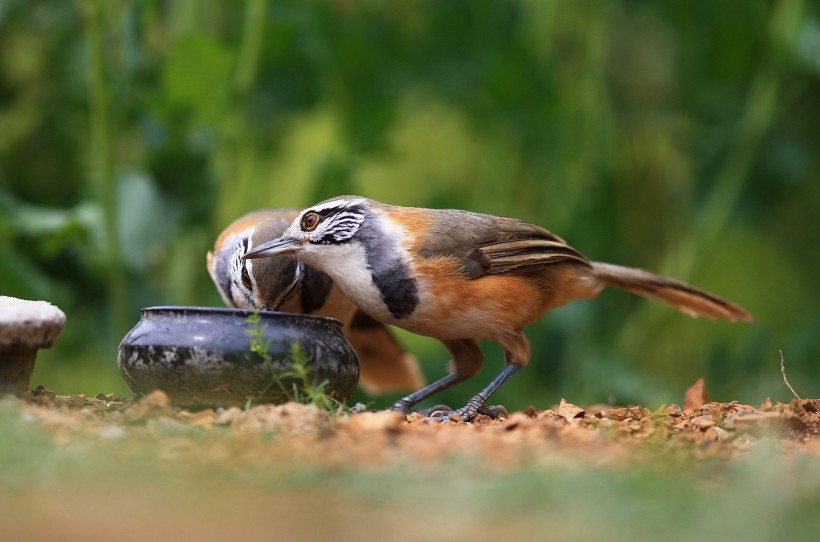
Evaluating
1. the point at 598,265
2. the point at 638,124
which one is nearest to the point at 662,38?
the point at 638,124

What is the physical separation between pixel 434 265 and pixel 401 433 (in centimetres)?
146

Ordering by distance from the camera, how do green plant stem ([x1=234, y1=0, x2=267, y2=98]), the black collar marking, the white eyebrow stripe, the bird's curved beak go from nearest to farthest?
the black collar marking < the bird's curved beak < the white eyebrow stripe < green plant stem ([x1=234, y1=0, x2=267, y2=98])

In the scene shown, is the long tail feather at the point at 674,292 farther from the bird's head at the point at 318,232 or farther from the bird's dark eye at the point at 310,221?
the bird's dark eye at the point at 310,221

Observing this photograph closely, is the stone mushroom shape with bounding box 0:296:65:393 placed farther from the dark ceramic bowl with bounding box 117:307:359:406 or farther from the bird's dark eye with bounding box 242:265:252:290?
the bird's dark eye with bounding box 242:265:252:290

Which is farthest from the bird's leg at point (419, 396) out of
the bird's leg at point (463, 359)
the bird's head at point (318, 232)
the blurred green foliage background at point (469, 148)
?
the blurred green foliage background at point (469, 148)

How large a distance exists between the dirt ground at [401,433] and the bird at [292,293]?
97 cm

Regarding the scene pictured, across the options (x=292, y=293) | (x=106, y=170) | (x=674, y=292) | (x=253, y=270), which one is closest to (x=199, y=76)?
(x=106, y=170)

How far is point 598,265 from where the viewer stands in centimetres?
630

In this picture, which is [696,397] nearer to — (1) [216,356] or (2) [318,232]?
(2) [318,232]

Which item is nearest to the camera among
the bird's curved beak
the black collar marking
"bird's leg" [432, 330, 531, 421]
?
the black collar marking

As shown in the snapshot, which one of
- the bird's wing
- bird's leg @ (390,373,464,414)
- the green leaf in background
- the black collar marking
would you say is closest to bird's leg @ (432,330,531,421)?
bird's leg @ (390,373,464,414)

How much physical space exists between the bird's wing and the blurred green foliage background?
10.4 feet

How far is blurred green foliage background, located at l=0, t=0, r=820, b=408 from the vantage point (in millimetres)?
9164

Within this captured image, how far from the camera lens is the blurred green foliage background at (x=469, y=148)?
9164 millimetres
